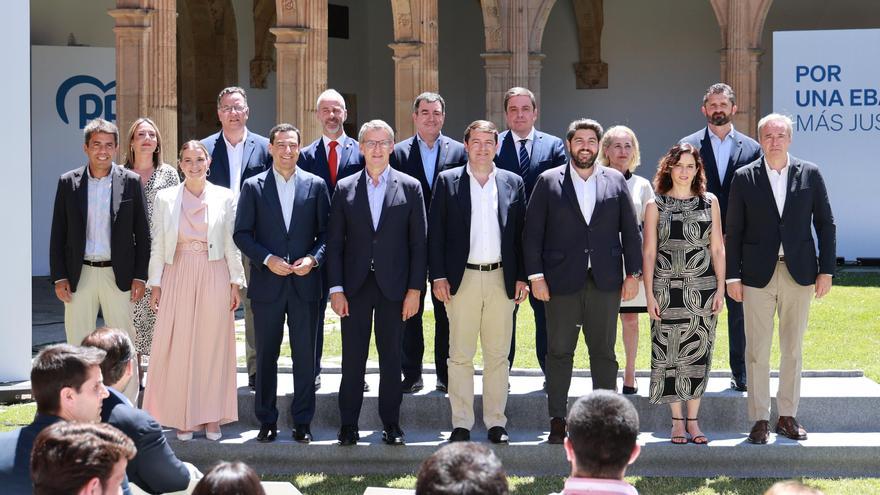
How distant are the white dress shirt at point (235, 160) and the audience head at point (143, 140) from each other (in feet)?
1.28

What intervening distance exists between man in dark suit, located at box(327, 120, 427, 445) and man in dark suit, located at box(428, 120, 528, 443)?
0.44 ft

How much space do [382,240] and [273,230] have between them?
0.58m

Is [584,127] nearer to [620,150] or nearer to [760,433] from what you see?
[620,150]

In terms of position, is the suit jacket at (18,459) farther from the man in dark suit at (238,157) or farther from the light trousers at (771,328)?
the light trousers at (771,328)

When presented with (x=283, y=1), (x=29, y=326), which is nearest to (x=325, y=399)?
(x=29, y=326)

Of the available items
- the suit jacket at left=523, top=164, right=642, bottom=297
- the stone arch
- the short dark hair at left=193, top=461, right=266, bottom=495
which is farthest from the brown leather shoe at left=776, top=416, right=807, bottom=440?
the stone arch

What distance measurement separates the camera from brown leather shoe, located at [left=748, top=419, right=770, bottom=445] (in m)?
6.40

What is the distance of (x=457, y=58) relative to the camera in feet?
87.9

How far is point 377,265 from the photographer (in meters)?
6.36

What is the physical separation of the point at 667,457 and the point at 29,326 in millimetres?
4514

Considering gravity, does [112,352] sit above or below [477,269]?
below

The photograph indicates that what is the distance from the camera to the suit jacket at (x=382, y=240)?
636 cm

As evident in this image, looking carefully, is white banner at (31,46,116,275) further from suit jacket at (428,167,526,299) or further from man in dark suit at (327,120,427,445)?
suit jacket at (428,167,526,299)

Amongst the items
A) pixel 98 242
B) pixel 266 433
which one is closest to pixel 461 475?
pixel 266 433
